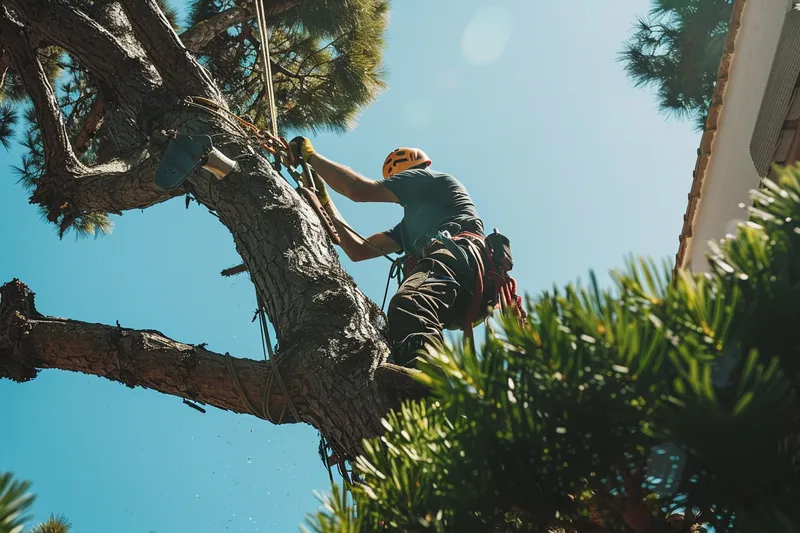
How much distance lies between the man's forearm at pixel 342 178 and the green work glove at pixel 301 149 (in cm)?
8

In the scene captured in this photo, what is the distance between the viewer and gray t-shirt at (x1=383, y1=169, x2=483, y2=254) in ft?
11.6

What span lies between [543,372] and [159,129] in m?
2.89

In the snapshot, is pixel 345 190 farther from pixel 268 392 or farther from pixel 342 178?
pixel 268 392

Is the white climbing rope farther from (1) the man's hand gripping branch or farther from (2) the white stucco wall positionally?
(2) the white stucco wall

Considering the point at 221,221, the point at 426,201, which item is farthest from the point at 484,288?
the point at 221,221

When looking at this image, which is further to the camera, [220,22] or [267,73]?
[220,22]

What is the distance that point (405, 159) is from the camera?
14.4 feet

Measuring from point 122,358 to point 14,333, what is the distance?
56cm

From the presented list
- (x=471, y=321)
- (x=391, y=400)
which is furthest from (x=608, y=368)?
(x=471, y=321)

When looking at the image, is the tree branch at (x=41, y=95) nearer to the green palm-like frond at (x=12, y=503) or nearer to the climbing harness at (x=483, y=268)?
the climbing harness at (x=483, y=268)

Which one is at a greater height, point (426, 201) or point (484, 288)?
point (426, 201)

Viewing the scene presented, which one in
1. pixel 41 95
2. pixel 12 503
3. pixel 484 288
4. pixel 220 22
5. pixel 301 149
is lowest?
pixel 12 503

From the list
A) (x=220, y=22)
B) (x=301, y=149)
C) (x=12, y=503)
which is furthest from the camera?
(x=220, y=22)

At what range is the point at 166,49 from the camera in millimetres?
3418
